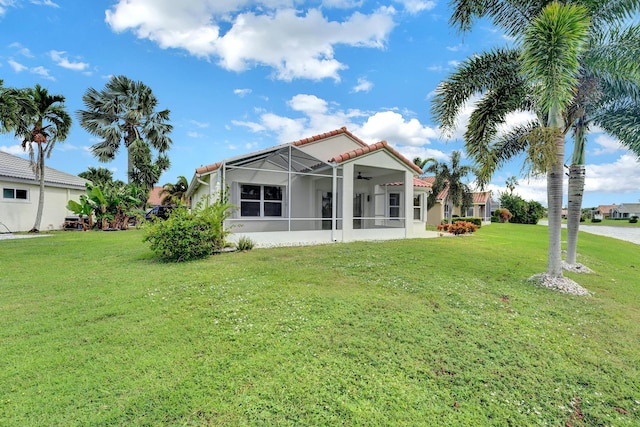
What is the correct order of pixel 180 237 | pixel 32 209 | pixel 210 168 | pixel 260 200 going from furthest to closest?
pixel 32 209 → pixel 260 200 → pixel 210 168 → pixel 180 237

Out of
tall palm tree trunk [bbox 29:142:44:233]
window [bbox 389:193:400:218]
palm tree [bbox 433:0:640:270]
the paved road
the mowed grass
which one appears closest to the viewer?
the mowed grass

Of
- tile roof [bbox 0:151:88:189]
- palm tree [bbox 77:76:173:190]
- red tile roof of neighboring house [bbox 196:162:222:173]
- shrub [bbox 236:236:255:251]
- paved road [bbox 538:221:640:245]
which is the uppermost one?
palm tree [bbox 77:76:173:190]

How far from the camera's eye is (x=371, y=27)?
13000 millimetres

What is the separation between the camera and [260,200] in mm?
15289

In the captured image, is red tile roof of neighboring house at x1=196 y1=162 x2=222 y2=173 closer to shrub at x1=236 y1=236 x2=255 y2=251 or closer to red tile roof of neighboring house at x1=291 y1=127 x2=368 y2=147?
shrub at x1=236 y1=236 x2=255 y2=251

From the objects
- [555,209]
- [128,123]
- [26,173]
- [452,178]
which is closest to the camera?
[555,209]

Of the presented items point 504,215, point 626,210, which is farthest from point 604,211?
point 504,215

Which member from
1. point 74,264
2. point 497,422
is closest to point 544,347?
point 497,422

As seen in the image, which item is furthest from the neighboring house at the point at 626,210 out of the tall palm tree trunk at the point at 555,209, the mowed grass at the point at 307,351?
the mowed grass at the point at 307,351

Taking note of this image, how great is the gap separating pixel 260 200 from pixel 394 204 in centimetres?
909

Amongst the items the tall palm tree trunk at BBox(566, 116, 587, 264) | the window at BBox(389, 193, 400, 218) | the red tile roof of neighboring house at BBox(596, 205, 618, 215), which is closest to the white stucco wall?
the window at BBox(389, 193, 400, 218)

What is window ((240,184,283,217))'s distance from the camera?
14984 millimetres

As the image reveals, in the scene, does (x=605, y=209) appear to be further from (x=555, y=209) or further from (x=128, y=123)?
(x=128, y=123)

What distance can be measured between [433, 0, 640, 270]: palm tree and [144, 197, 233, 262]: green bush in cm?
858
